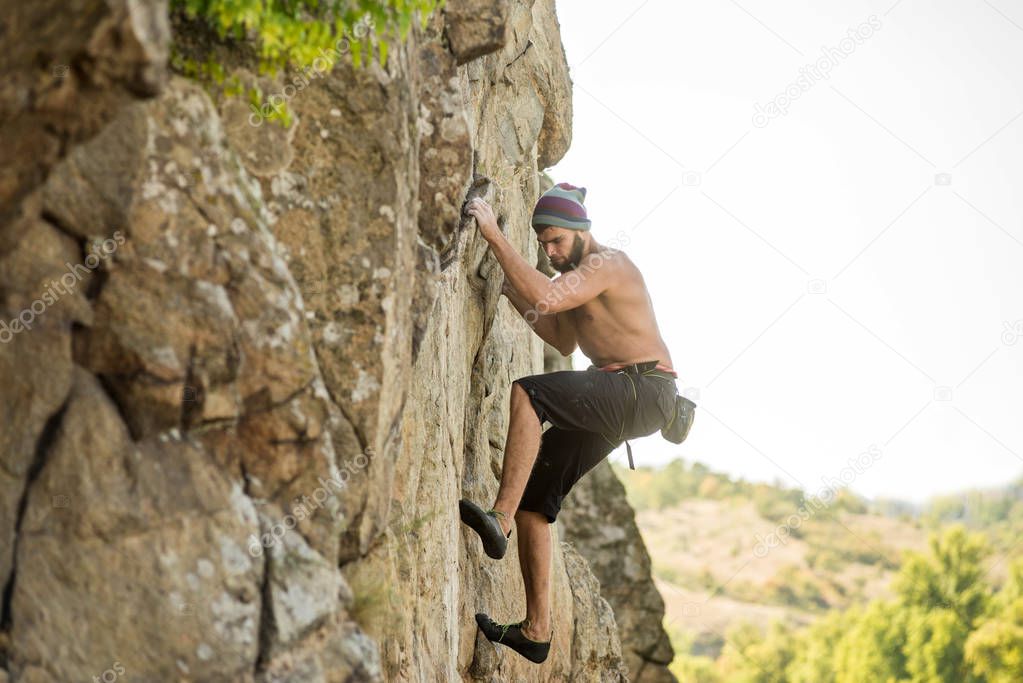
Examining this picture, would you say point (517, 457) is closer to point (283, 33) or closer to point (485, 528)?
point (485, 528)

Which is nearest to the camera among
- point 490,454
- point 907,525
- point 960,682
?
point 490,454

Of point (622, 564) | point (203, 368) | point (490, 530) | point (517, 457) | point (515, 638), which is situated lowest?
point (203, 368)

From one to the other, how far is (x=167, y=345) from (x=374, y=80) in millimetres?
1876

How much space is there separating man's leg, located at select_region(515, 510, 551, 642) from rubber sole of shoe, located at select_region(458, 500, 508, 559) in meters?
0.80

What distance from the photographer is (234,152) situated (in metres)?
5.32

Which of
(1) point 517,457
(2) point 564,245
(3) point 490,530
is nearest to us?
(3) point 490,530

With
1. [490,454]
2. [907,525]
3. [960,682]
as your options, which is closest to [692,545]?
[907,525]

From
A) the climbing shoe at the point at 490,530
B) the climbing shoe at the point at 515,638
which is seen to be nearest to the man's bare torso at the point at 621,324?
the climbing shoe at the point at 490,530

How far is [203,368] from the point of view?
16.2ft

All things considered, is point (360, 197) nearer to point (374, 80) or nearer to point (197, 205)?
point (374, 80)

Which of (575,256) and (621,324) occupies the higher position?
(575,256)

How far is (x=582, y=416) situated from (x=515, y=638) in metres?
1.96

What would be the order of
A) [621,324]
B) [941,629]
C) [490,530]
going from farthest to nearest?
[941,629], [621,324], [490,530]

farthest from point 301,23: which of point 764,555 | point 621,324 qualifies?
point 764,555
